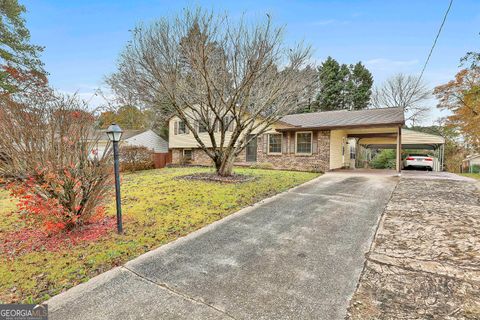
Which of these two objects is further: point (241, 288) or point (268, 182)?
point (268, 182)

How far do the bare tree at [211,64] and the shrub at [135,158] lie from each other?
636 cm

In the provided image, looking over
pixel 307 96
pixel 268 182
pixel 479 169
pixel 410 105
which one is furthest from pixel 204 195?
pixel 410 105

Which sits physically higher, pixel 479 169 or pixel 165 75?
pixel 165 75

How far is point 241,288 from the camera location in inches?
104

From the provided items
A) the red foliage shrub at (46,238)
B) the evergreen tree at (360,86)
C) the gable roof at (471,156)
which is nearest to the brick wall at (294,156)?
the red foliage shrub at (46,238)

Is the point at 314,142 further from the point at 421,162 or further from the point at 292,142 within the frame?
the point at 421,162

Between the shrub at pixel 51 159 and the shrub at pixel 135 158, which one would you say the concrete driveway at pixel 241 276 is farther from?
the shrub at pixel 135 158

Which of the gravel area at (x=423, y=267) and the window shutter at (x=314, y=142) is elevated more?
the window shutter at (x=314, y=142)

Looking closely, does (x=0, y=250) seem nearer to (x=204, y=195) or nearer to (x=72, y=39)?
(x=204, y=195)

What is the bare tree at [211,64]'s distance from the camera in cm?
784

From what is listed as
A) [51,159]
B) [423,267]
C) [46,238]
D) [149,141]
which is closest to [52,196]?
[51,159]

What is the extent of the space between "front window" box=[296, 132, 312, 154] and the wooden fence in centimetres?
1022

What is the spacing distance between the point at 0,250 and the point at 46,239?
0.57 metres

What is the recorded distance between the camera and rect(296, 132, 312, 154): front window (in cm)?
1363
